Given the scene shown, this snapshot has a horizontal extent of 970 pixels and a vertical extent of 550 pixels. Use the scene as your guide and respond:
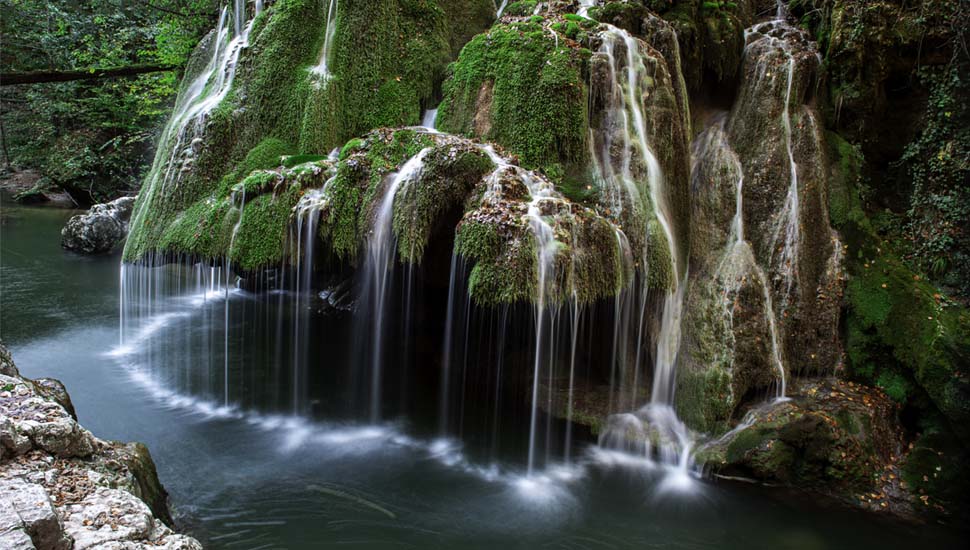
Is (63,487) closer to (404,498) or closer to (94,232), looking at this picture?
(404,498)

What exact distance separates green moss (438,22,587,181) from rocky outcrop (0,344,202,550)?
581cm

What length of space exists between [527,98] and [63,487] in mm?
6733

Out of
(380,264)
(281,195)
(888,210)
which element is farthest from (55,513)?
(888,210)

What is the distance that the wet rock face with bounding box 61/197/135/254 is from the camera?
57.5 ft

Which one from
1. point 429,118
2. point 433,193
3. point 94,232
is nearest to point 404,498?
Result: point 433,193

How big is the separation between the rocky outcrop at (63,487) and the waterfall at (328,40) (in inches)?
243

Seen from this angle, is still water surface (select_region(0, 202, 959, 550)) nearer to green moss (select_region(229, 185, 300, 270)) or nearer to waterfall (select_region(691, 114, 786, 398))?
waterfall (select_region(691, 114, 786, 398))

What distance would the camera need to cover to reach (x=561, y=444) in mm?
7738

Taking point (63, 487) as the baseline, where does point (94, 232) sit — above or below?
above

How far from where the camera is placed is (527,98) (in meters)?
7.89

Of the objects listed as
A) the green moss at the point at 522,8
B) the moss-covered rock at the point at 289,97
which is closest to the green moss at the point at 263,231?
the moss-covered rock at the point at 289,97

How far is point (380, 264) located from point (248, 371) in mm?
4598

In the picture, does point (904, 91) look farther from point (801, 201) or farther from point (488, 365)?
point (488, 365)

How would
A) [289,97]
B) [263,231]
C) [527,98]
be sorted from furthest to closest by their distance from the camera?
[289,97]
[527,98]
[263,231]
